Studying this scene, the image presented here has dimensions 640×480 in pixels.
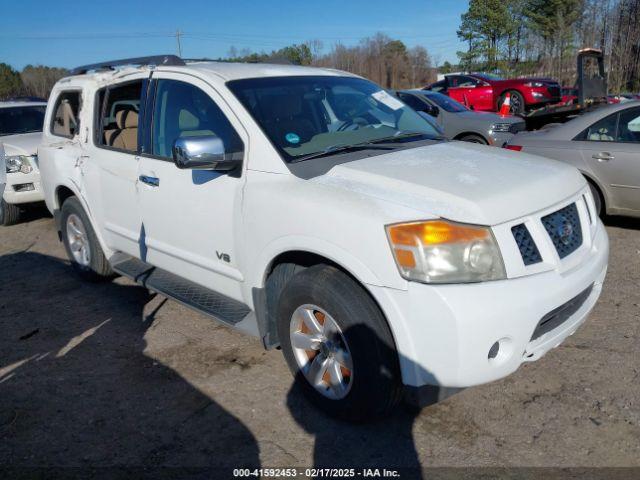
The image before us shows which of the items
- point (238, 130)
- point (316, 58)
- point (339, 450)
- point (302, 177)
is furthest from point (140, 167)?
point (316, 58)

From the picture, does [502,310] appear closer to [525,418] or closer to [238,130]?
[525,418]

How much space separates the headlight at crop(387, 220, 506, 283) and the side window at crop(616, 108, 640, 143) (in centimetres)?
431

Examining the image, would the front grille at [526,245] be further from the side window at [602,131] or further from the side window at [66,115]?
the side window at [602,131]

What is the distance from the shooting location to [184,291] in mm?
3953

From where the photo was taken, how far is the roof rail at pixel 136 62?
4.12 meters

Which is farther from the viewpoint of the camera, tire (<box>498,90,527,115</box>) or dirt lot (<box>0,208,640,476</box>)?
tire (<box>498,90,527,115</box>)

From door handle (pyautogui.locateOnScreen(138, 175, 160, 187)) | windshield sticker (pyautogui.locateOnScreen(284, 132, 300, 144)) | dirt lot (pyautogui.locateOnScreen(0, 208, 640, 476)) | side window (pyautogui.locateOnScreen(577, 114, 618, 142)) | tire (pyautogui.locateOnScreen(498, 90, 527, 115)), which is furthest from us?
tire (pyautogui.locateOnScreen(498, 90, 527, 115))

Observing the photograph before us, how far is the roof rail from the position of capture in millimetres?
4125

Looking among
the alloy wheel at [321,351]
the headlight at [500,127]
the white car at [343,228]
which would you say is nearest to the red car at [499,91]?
the headlight at [500,127]

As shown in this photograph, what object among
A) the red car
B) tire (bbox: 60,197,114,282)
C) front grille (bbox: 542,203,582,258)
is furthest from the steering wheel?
the red car

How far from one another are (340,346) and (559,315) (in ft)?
3.66

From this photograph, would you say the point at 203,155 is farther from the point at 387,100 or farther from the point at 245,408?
the point at 387,100

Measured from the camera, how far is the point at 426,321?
8.09 feet

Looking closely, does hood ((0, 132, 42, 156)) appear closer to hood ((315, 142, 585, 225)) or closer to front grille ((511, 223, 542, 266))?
hood ((315, 142, 585, 225))
